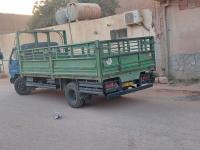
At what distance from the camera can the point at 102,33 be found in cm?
1424

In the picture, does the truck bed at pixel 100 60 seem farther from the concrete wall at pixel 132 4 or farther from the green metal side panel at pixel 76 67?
the concrete wall at pixel 132 4

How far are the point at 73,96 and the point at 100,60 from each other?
175 cm

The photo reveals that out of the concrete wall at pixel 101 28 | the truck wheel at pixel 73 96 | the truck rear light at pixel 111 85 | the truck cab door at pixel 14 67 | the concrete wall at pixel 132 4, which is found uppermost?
the concrete wall at pixel 132 4

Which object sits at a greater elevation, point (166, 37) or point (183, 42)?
point (166, 37)

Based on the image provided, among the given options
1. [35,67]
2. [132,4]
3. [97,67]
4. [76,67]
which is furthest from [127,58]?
[132,4]

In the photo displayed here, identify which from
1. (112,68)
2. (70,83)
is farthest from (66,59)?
(112,68)

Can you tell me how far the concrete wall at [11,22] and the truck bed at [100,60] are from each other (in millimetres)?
21346

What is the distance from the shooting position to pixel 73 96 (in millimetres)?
9227

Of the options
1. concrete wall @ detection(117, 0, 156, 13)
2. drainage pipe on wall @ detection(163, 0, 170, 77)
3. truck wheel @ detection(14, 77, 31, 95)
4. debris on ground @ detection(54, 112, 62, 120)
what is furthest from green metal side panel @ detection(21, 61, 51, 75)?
concrete wall @ detection(117, 0, 156, 13)

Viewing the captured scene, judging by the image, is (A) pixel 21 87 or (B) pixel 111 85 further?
(A) pixel 21 87

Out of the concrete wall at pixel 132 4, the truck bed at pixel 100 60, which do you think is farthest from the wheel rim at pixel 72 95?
the concrete wall at pixel 132 4

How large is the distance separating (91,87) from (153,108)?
1615 millimetres

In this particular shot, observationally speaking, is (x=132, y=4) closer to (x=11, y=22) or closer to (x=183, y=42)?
(x=183, y=42)

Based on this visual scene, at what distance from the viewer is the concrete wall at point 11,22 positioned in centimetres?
3021
